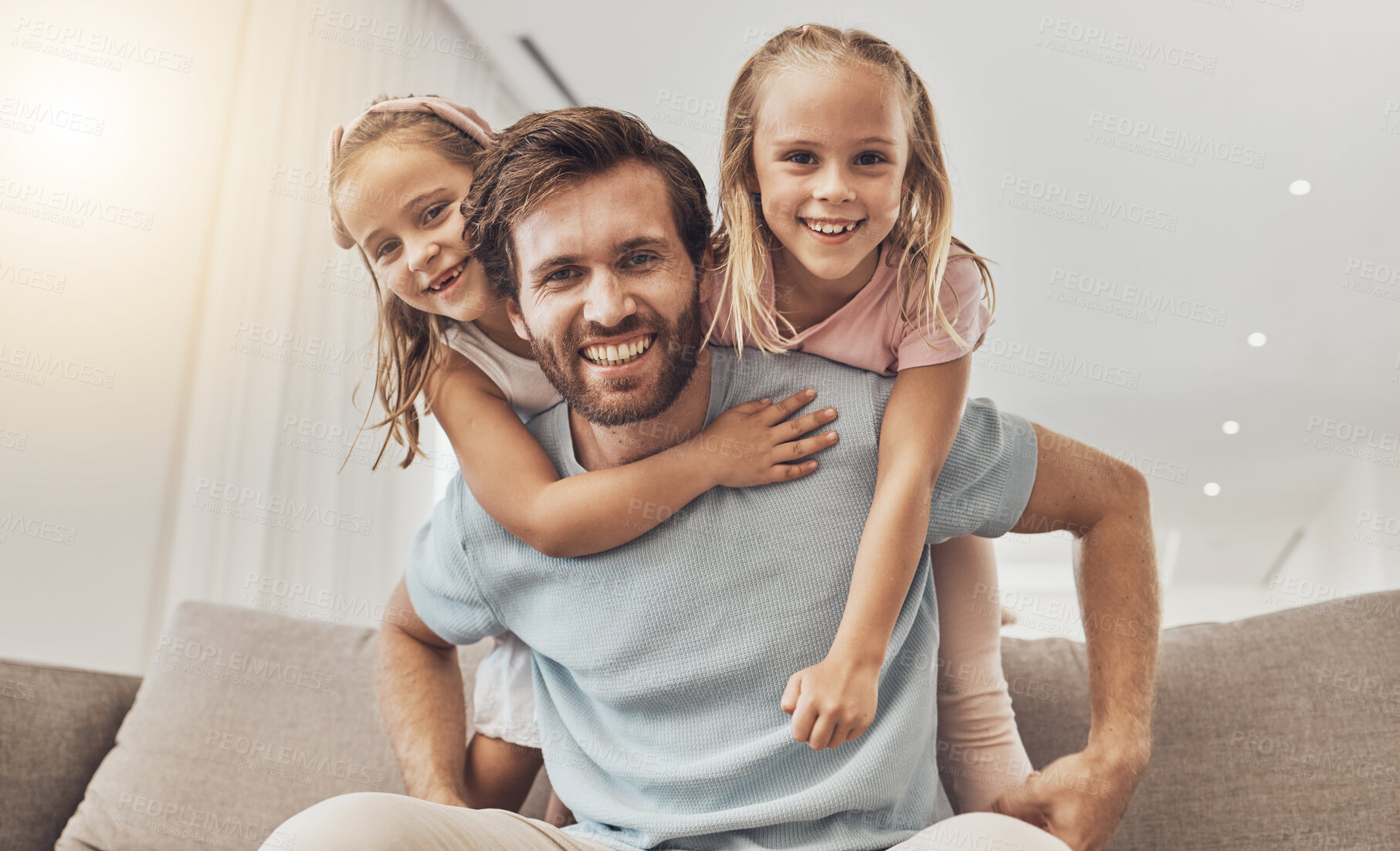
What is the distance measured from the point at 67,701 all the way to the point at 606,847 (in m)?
1.06

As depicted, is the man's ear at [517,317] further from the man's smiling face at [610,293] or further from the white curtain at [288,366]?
the white curtain at [288,366]

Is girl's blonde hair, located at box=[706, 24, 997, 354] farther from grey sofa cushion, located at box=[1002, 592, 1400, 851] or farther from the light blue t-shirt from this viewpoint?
grey sofa cushion, located at box=[1002, 592, 1400, 851]

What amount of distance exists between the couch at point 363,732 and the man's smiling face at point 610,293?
63 cm

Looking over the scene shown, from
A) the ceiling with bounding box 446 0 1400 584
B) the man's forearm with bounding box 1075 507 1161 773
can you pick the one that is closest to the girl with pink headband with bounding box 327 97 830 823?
the man's forearm with bounding box 1075 507 1161 773

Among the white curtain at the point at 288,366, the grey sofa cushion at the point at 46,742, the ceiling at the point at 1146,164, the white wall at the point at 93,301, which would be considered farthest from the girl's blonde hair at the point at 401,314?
the ceiling at the point at 1146,164

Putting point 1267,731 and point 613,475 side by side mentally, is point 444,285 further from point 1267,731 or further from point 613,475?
point 1267,731

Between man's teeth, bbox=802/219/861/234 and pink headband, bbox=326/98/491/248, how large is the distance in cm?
40

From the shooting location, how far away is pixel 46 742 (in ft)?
5.04

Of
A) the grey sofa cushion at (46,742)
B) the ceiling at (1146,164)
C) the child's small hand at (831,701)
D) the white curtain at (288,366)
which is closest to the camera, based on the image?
the child's small hand at (831,701)

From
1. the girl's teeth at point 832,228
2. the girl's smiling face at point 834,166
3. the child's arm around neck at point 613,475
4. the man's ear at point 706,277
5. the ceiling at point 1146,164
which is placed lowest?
the child's arm around neck at point 613,475

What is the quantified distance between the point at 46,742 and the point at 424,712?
2.23 ft

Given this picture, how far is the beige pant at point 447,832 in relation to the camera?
76 centimetres

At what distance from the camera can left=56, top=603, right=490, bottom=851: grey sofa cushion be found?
149 centimetres

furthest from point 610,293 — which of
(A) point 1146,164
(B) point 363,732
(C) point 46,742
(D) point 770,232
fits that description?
(A) point 1146,164
